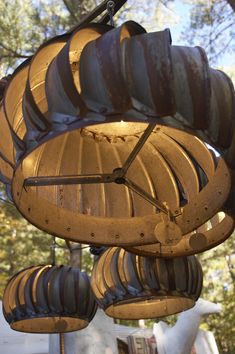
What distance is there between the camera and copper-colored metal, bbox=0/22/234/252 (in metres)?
1.01

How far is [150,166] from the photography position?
1.85m

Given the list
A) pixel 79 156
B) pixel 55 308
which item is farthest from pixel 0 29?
pixel 79 156

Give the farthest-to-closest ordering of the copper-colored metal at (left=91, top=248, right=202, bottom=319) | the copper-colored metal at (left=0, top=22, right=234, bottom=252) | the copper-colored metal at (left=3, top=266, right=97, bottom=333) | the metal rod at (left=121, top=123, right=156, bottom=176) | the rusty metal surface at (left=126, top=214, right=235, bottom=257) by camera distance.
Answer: the copper-colored metal at (left=3, top=266, right=97, bottom=333), the copper-colored metal at (left=91, top=248, right=202, bottom=319), the rusty metal surface at (left=126, top=214, right=235, bottom=257), the metal rod at (left=121, top=123, right=156, bottom=176), the copper-colored metal at (left=0, top=22, right=234, bottom=252)

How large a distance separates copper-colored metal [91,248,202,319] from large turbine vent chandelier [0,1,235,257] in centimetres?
53

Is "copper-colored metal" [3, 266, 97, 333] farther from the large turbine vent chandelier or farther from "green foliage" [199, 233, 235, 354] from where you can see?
"green foliage" [199, 233, 235, 354]

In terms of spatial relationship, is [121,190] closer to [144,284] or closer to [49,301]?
[144,284]

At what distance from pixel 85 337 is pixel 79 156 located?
3905mm

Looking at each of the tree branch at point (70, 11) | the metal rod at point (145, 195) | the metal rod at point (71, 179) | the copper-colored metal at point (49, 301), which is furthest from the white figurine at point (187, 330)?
the metal rod at point (71, 179)

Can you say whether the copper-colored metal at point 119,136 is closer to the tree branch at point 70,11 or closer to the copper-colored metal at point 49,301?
the copper-colored metal at point 49,301

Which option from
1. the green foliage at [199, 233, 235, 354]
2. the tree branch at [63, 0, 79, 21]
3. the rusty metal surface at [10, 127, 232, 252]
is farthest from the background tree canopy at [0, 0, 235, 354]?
the green foliage at [199, 233, 235, 354]

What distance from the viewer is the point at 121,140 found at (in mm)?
1749

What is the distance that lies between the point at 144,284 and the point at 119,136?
0.89 meters

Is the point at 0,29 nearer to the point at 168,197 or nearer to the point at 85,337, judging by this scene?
the point at 85,337

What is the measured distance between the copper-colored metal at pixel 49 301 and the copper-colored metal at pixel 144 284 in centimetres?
39
